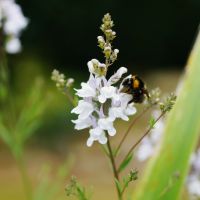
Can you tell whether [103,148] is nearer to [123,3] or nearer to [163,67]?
[123,3]

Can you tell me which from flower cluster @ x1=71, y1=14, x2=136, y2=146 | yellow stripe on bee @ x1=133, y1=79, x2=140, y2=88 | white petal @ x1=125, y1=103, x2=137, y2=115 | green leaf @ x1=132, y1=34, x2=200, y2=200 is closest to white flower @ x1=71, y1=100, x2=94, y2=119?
flower cluster @ x1=71, y1=14, x2=136, y2=146

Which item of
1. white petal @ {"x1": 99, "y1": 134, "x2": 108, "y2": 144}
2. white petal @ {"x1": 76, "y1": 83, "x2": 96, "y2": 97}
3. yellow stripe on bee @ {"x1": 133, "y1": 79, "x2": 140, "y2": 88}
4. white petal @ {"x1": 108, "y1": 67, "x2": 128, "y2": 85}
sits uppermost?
yellow stripe on bee @ {"x1": 133, "y1": 79, "x2": 140, "y2": 88}

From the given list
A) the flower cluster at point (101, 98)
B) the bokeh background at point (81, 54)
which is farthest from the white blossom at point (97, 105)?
the bokeh background at point (81, 54)

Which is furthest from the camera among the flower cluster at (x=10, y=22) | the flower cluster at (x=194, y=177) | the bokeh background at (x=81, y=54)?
the bokeh background at (x=81, y=54)

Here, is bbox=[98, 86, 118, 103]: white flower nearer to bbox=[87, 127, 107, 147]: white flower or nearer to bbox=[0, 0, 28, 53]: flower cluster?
bbox=[87, 127, 107, 147]: white flower

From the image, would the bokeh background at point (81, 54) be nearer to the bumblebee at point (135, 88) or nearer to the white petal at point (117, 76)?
the bumblebee at point (135, 88)

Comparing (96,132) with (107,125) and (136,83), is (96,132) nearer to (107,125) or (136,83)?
(107,125)
